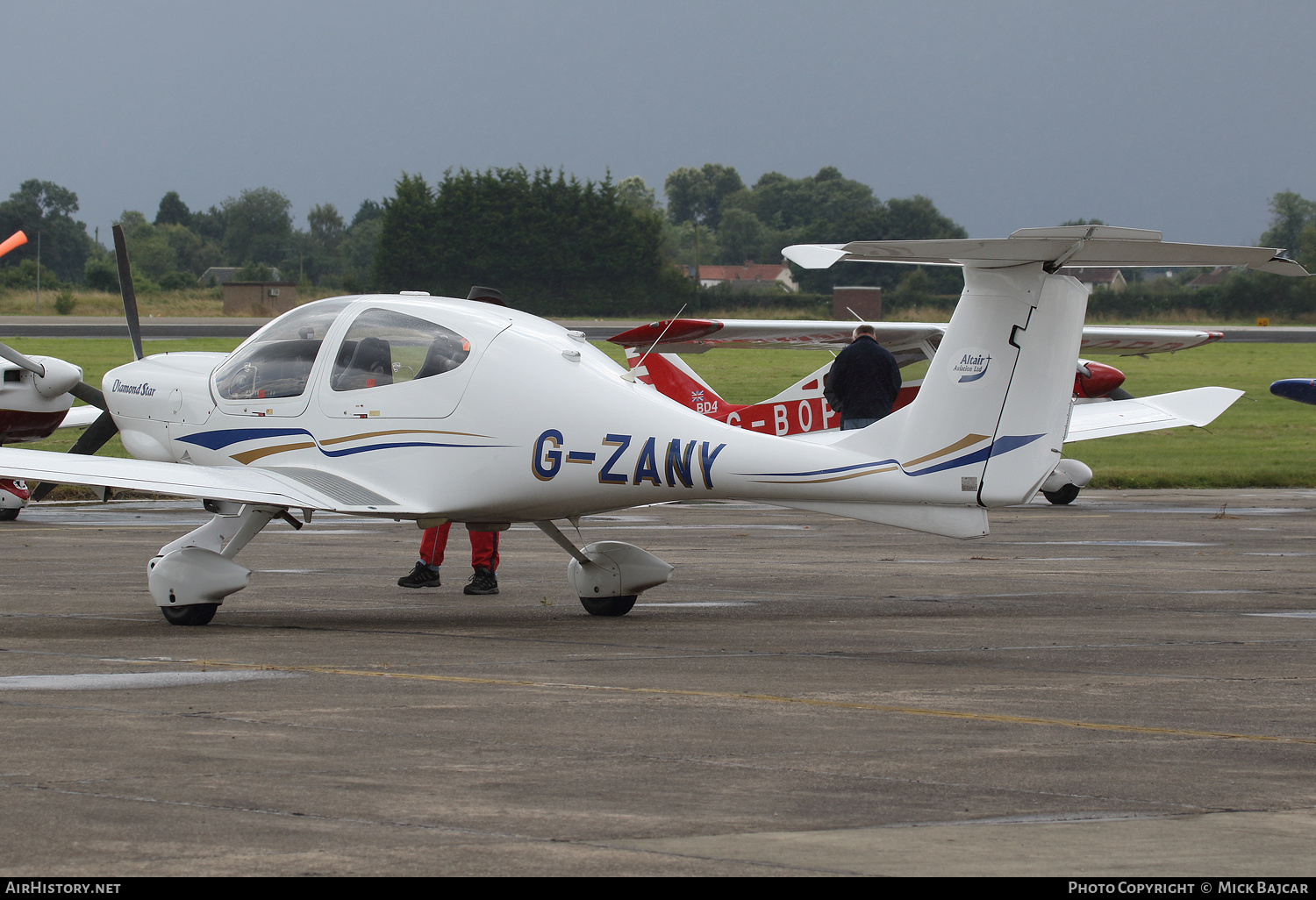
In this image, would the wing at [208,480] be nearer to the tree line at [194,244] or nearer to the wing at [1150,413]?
the wing at [1150,413]

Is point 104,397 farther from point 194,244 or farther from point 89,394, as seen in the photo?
point 194,244

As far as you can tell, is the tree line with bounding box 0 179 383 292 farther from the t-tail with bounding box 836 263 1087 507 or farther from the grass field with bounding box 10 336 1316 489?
the t-tail with bounding box 836 263 1087 507

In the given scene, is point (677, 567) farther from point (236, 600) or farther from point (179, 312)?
point (179, 312)

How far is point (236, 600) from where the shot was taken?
11.3 m

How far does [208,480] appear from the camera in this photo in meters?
9.99

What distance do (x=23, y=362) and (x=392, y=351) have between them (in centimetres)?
802

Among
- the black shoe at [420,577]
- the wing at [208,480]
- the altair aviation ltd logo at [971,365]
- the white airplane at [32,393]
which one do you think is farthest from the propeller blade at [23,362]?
the altair aviation ltd logo at [971,365]

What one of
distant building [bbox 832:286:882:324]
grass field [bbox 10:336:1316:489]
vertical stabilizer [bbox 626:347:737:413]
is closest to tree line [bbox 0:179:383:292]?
distant building [bbox 832:286:882:324]

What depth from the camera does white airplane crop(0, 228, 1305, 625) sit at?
9.34m

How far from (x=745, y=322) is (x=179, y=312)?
66688mm

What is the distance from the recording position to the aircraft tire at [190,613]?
10.0 metres

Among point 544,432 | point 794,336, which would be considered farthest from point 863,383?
point 544,432

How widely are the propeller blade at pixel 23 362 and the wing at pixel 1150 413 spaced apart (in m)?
12.6

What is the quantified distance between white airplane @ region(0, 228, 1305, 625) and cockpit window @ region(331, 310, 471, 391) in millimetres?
14
